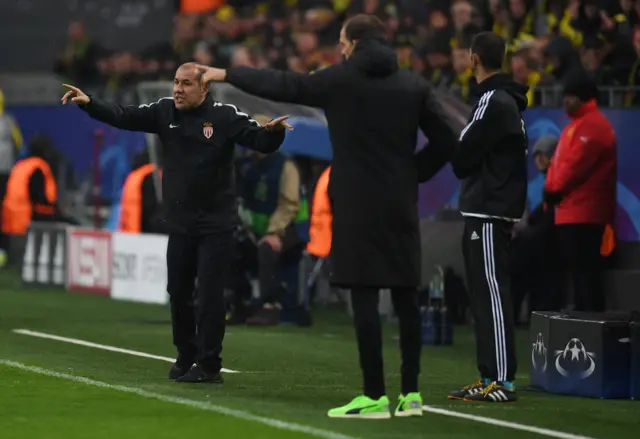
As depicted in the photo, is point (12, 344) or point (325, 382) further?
point (12, 344)

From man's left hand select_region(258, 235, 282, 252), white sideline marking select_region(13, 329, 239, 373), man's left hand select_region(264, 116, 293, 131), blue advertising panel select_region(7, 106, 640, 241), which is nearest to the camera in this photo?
man's left hand select_region(264, 116, 293, 131)

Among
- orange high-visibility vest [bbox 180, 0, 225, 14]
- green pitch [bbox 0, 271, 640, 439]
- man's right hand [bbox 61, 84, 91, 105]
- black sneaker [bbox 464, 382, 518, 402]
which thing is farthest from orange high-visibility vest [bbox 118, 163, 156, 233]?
orange high-visibility vest [bbox 180, 0, 225, 14]

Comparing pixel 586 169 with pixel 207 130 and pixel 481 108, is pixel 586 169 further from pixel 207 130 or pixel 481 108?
pixel 207 130

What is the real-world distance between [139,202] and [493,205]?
10928mm

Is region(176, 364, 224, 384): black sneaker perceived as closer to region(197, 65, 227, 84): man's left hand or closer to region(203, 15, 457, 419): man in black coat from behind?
region(203, 15, 457, 419): man in black coat from behind

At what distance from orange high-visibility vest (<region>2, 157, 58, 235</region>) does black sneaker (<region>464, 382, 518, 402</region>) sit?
12.8 metres

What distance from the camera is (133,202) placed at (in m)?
21.1

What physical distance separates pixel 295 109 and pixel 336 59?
2886 mm

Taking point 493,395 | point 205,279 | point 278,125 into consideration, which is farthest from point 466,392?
point 278,125

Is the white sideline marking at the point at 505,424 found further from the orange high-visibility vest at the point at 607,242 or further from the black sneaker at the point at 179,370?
the orange high-visibility vest at the point at 607,242

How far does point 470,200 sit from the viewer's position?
10.6 metres

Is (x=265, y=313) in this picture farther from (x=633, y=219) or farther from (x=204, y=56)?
(x=204, y=56)

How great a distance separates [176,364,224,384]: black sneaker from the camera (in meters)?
11.3

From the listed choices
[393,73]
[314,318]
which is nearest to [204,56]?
[314,318]
